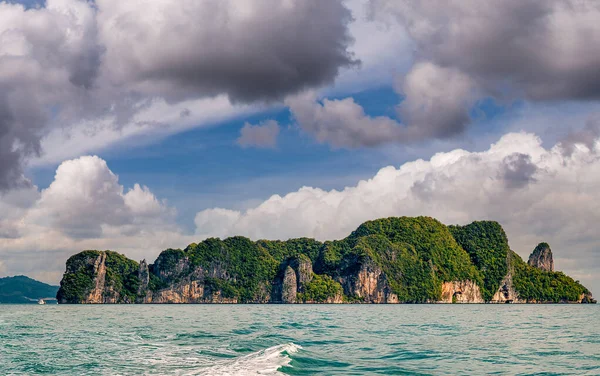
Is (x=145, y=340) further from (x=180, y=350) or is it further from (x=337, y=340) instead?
(x=337, y=340)

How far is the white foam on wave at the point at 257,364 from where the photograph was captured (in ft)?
78.3

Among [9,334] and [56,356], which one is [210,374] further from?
[9,334]

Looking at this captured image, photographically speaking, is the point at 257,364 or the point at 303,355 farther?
the point at 303,355

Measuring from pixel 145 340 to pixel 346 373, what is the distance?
62.5 ft

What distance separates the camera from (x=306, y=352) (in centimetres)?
3017

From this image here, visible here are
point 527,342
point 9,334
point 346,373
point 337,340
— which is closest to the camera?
point 346,373

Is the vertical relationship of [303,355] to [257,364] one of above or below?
above

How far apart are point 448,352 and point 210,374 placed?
1243 centimetres

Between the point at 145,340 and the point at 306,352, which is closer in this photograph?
the point at 306,352

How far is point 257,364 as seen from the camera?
1018 inches

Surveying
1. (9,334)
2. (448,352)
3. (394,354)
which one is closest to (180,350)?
(394,354)

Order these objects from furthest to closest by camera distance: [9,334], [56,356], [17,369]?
[9,334], [56,356], [17,369]

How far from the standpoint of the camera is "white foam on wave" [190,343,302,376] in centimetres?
2388

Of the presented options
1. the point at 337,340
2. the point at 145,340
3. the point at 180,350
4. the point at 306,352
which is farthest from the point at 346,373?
the point at 145,340
